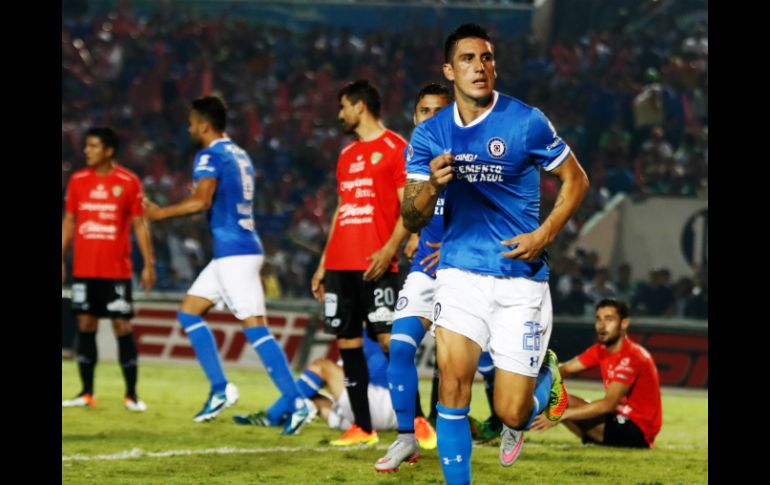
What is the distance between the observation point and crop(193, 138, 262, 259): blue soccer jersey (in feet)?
30.1

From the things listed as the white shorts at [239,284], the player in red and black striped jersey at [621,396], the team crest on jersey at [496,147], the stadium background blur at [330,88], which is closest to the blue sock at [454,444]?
the team crest on jersey at [496,147]

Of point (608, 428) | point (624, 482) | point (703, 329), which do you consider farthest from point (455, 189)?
point (703, 329)

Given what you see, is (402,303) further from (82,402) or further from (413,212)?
(82,402)

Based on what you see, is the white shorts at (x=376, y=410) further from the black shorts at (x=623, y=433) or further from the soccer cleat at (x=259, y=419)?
the black shorts at (x=623, y=433)

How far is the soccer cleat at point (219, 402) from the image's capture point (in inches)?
368

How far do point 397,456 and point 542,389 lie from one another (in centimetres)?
117

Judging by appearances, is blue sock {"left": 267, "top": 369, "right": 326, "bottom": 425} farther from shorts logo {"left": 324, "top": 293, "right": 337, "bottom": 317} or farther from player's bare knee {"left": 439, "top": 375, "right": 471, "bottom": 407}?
player's bare knee {"left": 439, "top": 375, "right": 471, "bottom": 407}

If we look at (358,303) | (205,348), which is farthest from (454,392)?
(205,348)

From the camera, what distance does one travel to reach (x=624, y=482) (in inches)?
265

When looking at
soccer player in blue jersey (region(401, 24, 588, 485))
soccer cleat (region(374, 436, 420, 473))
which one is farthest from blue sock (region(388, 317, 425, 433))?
soccer player in blue jersey (region(401, 24, 588, 485))

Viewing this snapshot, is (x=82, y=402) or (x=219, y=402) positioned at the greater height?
(x=219, y=402)

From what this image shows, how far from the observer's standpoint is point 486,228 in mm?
5703

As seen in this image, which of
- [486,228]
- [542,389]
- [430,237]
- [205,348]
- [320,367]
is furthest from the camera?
[205,348]
